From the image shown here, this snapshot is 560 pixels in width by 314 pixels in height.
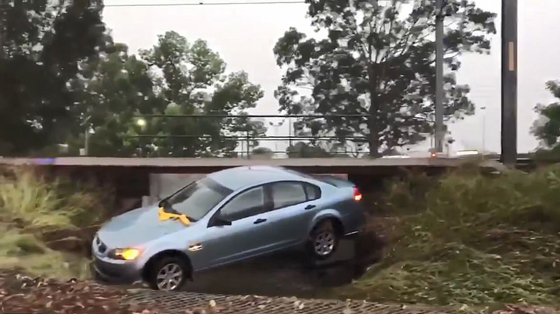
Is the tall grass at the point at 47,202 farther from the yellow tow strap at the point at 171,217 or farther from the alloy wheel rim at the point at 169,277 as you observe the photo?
the alloy wheel rim at the point at 169,277

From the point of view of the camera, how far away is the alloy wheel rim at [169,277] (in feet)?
15.8

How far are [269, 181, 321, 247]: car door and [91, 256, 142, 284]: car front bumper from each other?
112 centimetres

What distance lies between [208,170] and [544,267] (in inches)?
110

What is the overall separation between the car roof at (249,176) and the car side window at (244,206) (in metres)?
0.10

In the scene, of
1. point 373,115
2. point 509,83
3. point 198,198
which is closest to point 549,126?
point 509,83

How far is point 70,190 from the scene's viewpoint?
580 cm

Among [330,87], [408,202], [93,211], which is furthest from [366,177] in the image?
[93,211]

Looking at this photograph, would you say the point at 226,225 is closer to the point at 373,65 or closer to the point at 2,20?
the point at 373,65

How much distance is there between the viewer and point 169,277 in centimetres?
486

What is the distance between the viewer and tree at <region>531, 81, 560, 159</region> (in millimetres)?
6117

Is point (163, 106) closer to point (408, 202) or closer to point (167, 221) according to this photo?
point (167, 221)

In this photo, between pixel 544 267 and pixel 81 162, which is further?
pixel 81 162

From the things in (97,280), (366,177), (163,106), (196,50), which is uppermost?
(196,50)

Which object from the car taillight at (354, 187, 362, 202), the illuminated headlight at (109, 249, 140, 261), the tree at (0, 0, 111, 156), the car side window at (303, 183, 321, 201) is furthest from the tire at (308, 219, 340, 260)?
the tree at (0, 0, 111, 156)
